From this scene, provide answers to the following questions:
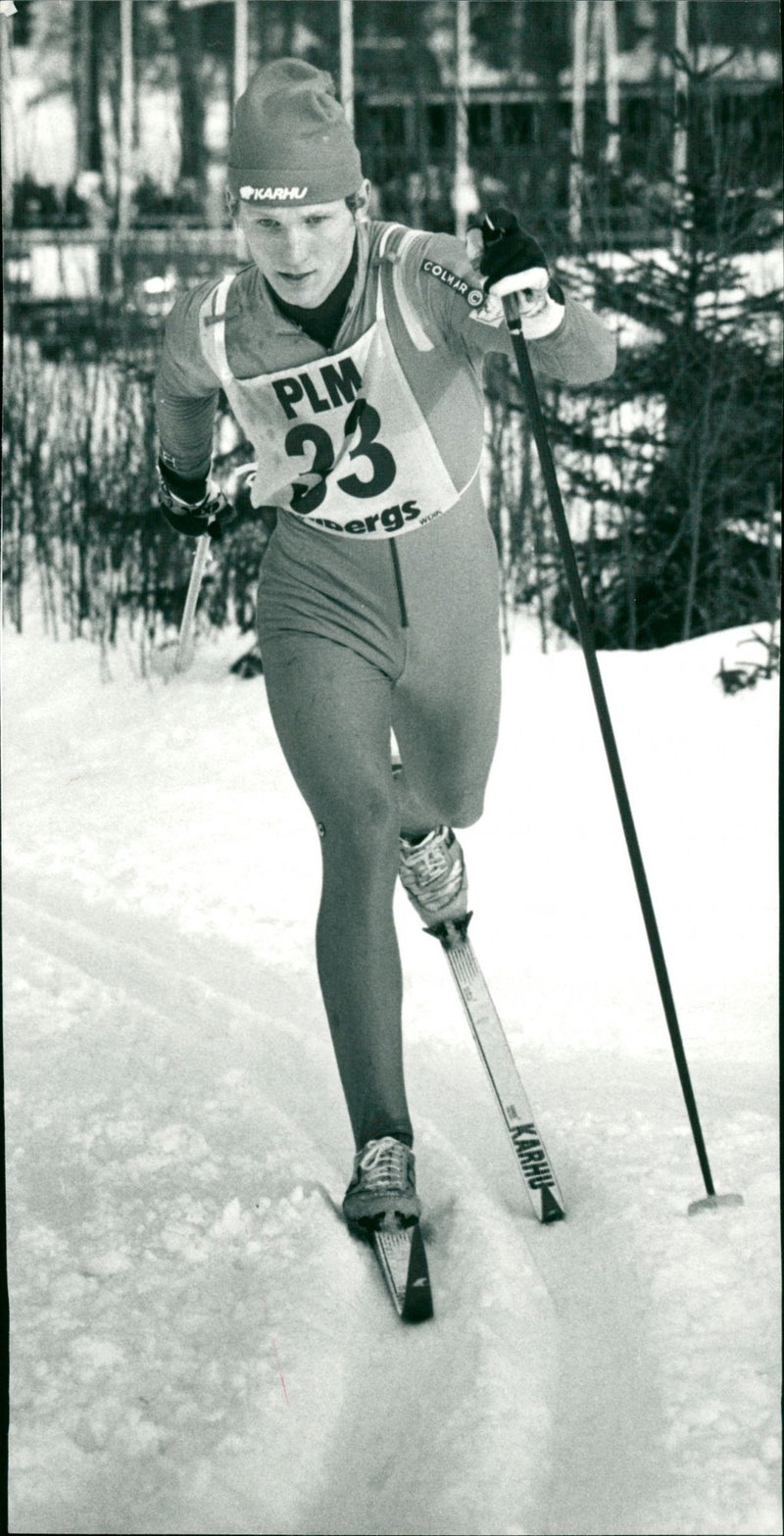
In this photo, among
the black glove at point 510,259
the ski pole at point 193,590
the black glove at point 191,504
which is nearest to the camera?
the black glove at point 510,259

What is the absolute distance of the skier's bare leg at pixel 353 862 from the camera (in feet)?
7.94

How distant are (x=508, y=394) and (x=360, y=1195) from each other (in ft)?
12.7

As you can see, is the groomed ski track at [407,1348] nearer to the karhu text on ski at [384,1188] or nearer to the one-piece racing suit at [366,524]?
the karhu text on ski at [384,1188]

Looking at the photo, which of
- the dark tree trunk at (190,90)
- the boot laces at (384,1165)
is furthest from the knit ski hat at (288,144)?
the dark tree trunk at (190,90)

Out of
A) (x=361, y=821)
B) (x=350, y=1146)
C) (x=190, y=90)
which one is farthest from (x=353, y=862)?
(x=190, y=90)

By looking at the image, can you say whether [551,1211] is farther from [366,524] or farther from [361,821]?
[366,524]

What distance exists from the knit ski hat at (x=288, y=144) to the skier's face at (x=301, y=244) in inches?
0.7

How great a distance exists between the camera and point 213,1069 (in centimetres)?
310

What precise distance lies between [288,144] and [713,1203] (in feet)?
4.71

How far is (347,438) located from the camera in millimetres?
2387

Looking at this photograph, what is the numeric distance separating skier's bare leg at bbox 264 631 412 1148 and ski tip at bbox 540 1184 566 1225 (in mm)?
237

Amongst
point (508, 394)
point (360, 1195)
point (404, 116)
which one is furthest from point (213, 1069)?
point (404, 116)

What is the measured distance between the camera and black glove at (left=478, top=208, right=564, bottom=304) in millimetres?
2127

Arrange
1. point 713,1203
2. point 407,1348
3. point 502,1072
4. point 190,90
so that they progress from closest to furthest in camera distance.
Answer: point 407,1348 → point 713,1203 → point 502,1072 → point 190,90
